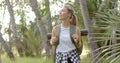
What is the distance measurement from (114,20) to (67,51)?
1.27 meters

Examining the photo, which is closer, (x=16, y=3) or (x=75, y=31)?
(x=75, y=31)

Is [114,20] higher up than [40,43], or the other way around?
[114,20]

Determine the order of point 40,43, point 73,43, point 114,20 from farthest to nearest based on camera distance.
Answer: point 40,43, point 73,43, point 114,20

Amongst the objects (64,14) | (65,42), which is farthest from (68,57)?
(64,14)

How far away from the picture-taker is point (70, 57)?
545cm

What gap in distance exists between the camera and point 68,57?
17.9ft

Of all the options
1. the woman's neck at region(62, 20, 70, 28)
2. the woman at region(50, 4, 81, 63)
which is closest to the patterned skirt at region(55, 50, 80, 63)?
the woman at region(50, 4, 81, 63)

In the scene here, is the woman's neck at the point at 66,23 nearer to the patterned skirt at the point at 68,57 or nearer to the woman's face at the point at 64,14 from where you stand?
the woman's face at the point at 64,14

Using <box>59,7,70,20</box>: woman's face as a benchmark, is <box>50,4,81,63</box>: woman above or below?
below

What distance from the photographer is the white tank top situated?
17.5 feet

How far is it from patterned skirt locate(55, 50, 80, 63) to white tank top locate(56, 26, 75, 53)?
6 cm

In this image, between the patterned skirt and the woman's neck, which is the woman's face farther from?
the patterned skirt

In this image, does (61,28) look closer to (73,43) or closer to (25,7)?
(73,43)

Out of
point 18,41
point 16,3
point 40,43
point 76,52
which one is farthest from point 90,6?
point 16,3
